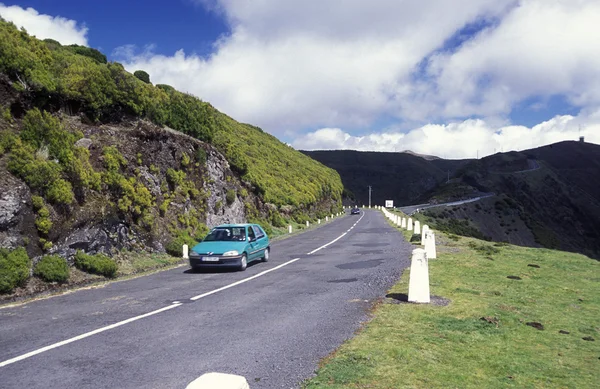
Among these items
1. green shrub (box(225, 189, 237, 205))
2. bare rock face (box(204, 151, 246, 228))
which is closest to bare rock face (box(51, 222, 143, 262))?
bare rock face (box(204, 151, 246, 228))

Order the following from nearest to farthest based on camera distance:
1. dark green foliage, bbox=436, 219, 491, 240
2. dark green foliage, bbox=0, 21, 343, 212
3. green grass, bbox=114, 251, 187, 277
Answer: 1. green grass, bbox=114, 251, 187, 277
2. dark green foliage, bbox=0, 21, 343, 212
3. dark green foliage, bbox=436, 219, 491, 240

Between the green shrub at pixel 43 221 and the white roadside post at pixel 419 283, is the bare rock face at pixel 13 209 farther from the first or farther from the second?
the white roadside post at pixel 419 283

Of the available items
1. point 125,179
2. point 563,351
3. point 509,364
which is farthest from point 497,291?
point 125,179

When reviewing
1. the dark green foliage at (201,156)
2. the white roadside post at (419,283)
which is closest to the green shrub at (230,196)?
the dark green foliage at (201,156)

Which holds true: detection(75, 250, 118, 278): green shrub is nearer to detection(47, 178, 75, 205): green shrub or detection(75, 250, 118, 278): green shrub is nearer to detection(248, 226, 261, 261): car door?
detection(47, 178, 75, 205): green shrub

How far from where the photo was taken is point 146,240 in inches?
684

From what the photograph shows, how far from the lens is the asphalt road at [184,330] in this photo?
202 inches

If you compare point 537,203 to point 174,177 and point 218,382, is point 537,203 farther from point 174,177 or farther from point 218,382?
point 218,382

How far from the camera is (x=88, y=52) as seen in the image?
2852cm

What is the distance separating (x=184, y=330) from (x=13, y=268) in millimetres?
6409

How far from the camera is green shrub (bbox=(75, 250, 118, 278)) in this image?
13164 mm

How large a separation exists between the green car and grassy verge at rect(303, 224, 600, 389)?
565 cm

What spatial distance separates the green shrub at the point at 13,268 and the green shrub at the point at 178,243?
22.7 feet

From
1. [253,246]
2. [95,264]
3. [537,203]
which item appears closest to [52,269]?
[95,264]
